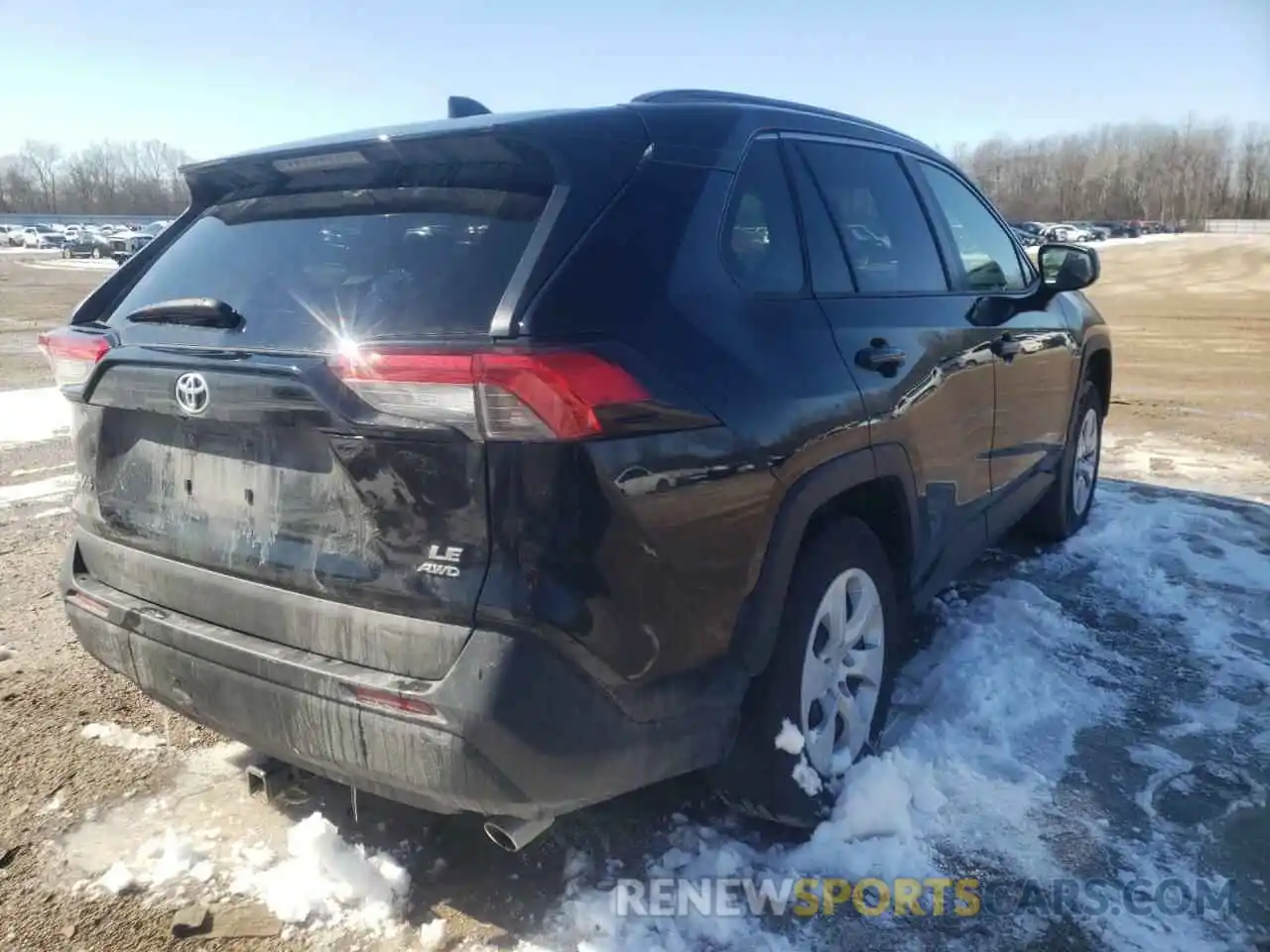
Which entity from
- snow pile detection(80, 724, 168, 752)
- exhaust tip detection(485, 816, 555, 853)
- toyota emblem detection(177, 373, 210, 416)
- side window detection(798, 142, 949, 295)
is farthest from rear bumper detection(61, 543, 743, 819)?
side window detection(798, 142, 949, 295)

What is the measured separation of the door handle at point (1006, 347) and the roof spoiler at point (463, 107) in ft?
6.79

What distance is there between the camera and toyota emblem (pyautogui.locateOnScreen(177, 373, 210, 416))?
226 centimetres

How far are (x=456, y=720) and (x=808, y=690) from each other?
111 centimetres

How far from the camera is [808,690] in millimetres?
2701

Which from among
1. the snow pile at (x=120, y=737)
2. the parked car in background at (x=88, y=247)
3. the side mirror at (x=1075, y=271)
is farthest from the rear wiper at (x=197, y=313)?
the parked car in background at (x=88, y=247)

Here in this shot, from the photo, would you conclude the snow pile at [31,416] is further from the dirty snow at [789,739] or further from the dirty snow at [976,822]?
the dirty snow at [789,739]

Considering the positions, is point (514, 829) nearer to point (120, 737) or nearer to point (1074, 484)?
point (120, 737)

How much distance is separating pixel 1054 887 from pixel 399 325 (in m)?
2.17

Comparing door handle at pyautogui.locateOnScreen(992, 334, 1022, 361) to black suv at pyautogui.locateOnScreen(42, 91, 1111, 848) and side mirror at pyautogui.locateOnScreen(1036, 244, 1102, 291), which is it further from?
black suv at pyautogui.locateOnScreen(42, 91, 1111, 848)

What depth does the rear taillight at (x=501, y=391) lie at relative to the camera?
6.37 ft

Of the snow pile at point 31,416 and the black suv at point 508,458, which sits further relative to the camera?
the snow pile at point 31,416

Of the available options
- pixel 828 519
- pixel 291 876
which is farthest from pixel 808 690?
pixel 291 876

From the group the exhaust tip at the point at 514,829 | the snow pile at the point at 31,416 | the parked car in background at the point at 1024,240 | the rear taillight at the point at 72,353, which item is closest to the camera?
the exhaust tip at the point at 514,829
